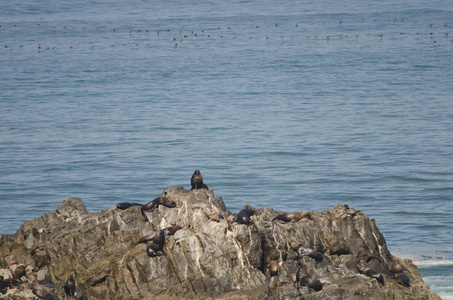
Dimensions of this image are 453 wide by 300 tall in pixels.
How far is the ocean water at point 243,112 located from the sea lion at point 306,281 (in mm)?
7693

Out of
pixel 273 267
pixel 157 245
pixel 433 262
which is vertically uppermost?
pixel 157 245

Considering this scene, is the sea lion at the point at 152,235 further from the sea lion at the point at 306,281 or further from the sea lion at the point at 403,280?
the sea lion at the point at 403,280

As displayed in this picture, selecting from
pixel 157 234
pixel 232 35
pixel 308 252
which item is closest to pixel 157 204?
pixel 157 234

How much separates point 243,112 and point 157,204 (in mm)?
47254

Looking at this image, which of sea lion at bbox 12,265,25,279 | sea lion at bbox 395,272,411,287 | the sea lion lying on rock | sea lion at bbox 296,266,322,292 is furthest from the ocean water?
sea lion at bbox 12,265,25,279

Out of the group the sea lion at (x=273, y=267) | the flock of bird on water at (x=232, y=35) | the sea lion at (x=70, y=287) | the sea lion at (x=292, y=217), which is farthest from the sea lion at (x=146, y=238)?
the flock of bird on water at (x=232, y=35)

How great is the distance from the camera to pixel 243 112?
66562mm

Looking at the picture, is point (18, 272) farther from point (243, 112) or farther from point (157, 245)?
point (243, 112)

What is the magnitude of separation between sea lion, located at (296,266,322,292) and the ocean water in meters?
7.69

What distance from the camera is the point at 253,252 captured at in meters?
18.5

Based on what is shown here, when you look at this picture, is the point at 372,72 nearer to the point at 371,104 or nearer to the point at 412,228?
the point at 371,104

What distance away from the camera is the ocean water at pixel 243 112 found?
124 ft

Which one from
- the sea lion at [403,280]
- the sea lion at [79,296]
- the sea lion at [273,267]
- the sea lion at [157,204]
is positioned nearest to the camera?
the sea lion at [79,296]

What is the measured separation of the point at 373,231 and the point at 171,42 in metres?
83.7
